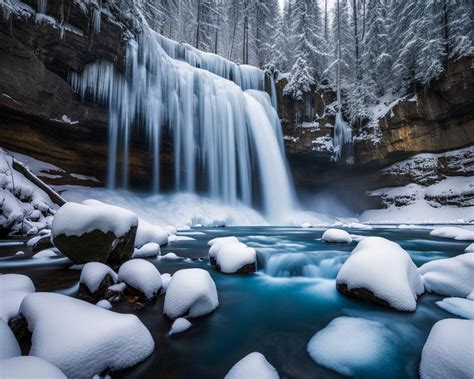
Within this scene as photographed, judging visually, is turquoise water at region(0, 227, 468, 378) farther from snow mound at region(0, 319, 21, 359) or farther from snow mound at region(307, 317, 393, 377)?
snow mound at region(0, 319, 21, 359)

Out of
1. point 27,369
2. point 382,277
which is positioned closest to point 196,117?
point 382,277

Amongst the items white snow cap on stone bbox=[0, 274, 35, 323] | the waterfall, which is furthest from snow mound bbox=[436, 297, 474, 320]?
the waterfall

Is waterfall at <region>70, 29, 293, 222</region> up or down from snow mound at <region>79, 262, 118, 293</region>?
up

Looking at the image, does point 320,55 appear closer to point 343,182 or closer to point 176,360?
point 343,182

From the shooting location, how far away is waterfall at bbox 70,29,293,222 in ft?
40.1

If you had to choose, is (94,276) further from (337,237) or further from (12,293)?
(337,237)

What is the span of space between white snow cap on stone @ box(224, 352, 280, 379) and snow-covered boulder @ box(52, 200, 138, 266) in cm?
283

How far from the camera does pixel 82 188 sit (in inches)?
500

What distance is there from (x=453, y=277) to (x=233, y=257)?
3.06m

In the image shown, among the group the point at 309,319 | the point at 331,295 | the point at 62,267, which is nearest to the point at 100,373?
the point at 309,319

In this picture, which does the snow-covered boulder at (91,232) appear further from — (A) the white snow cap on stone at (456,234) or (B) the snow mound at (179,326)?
(A) the white snow cap on stone at (456,234)

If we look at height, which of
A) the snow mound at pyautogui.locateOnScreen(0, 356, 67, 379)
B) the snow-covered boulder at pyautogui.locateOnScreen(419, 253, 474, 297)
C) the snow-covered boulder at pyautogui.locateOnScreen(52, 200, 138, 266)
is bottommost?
the snow-covered boulder at pyautogui.locateOnScreen(419, 253, 474, 297)

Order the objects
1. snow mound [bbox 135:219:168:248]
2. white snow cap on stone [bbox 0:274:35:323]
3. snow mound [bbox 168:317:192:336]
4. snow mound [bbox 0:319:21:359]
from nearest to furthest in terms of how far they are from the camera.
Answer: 1. snow mound [bbox 0:319:21:359]
2. white snow cap on stone [bbox 0:274:35:323]
3. snow mound [bbox 168:317:192:336]
4. snow mound [bbox 135:219:168:248]

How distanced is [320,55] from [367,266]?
23.3 meters
